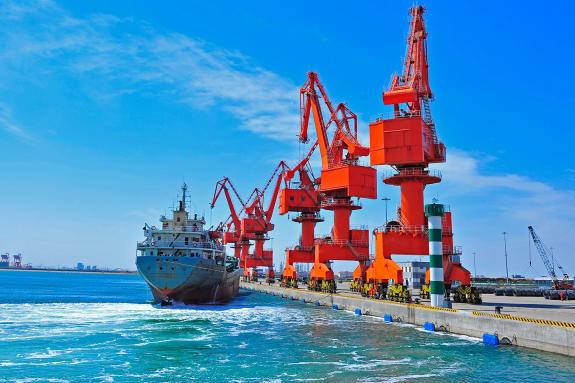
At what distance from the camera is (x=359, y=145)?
2427 inches

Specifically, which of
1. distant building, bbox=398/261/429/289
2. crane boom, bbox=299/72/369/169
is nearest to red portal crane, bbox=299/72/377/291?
crane boom, bbox=299/72/369/169

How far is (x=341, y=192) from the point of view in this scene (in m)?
62.2

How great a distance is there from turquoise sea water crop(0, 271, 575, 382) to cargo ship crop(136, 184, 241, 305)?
1025cm

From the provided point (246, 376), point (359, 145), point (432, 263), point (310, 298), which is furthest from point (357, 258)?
point (246, 376)

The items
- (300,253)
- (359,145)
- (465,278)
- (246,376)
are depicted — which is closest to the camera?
(246,376)

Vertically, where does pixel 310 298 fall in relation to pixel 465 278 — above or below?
below

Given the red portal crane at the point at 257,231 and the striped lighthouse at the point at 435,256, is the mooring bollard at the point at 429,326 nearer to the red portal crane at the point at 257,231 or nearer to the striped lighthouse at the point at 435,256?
the striped lighthouse at the point at 435,256

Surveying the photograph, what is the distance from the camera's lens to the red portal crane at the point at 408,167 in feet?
142

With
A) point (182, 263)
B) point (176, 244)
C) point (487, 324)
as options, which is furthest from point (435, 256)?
point (176, 244)

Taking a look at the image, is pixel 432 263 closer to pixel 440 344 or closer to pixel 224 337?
pixel 440 344

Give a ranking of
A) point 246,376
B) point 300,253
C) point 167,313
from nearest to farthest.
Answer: point 246,376 → point 167,313 → point 300,253

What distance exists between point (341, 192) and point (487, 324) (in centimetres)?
3464

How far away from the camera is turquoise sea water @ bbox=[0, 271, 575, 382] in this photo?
68.7 feet

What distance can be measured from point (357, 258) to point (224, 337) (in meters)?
33.0
